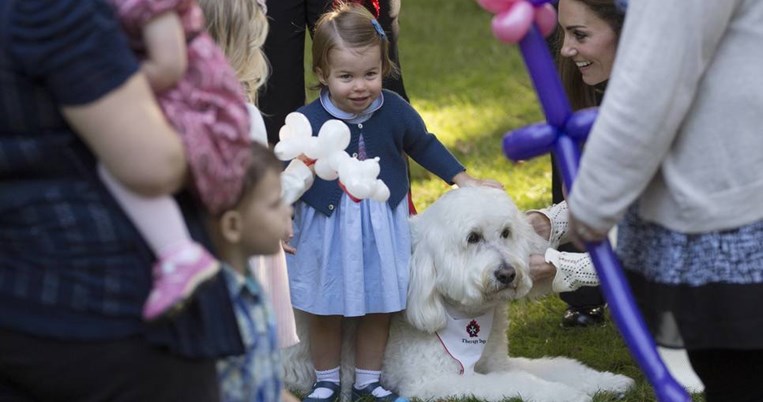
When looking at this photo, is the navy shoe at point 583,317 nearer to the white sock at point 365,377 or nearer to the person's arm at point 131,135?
the white sock at point 365,377

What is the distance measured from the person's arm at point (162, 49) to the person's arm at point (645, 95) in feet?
2.80

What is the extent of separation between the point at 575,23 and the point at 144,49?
5.79ft

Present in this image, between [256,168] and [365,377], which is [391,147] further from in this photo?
[256,168]

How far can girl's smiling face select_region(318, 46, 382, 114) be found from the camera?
3.90 meters

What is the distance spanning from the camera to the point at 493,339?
4148 mm

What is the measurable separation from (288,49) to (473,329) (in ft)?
4.77

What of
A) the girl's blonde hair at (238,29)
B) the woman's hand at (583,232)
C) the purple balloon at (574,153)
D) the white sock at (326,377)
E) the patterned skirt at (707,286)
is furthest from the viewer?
the white sock at (326,377)

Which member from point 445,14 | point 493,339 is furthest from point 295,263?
point 445,14

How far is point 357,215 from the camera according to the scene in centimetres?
386

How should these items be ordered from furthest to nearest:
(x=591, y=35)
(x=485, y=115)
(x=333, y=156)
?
(x=485, y=115), (x=333, y=156), (x=591, y=35)

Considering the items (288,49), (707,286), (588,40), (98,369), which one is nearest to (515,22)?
(707,286)

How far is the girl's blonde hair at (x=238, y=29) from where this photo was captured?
3131 millimetres

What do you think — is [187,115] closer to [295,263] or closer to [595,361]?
[295,263]

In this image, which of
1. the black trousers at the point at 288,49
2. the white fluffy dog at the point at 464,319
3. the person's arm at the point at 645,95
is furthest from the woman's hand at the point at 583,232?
the black trousers at the point at 288,49
